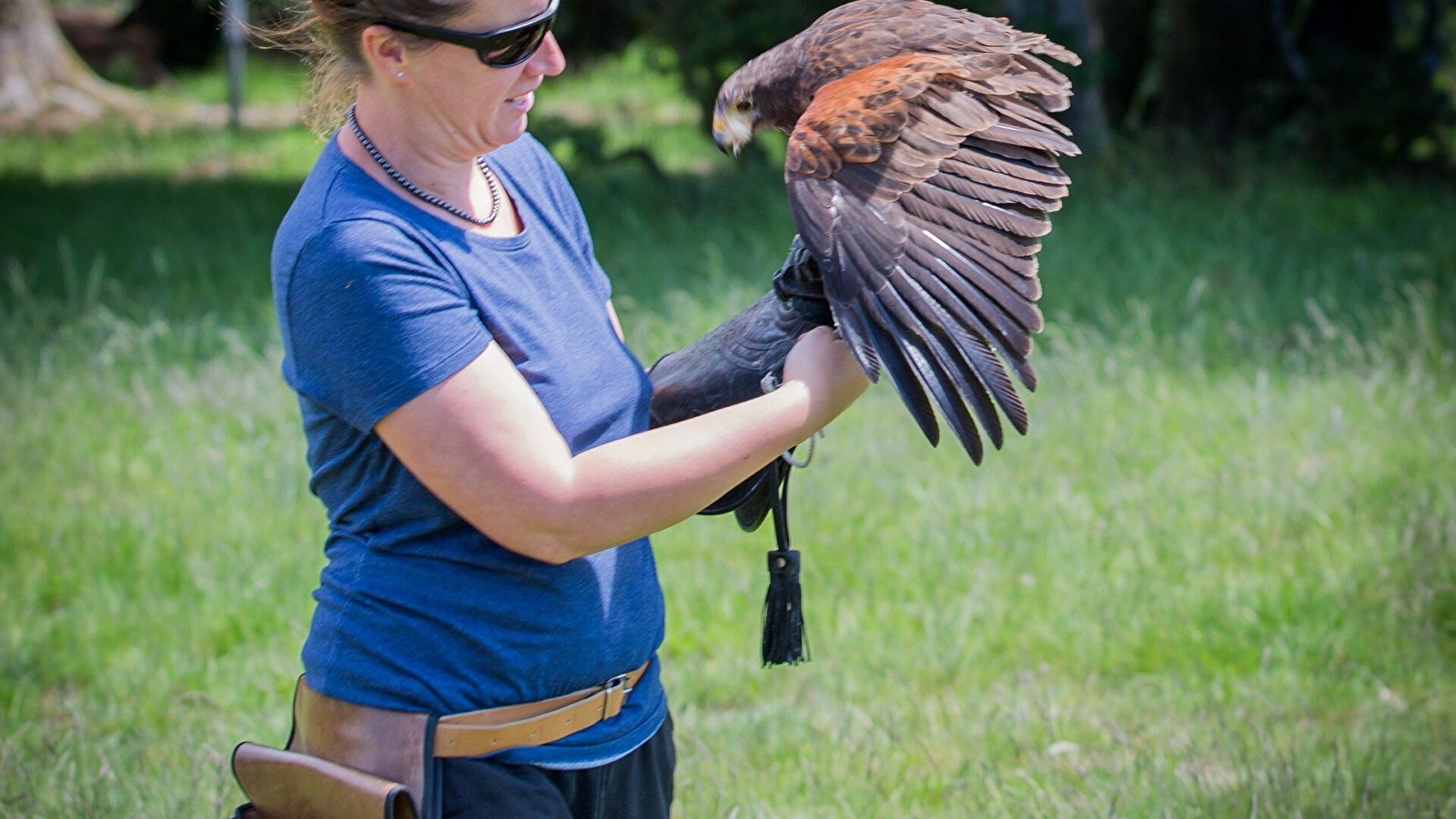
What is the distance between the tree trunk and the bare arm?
16731mm

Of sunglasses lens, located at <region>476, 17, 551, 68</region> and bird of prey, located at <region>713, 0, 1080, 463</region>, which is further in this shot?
bird of prey, located at <region>713, 0, 1080, 463</region>

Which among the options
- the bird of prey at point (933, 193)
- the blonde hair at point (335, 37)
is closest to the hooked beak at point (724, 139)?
the bird of prey at point (933, 193)

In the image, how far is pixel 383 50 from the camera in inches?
61.2

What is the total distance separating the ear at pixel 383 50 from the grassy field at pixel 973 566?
6.14 ft

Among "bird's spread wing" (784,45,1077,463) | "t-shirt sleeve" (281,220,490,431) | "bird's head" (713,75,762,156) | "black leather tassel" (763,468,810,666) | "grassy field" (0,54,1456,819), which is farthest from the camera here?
"grassy field" (0,54,1456,819)

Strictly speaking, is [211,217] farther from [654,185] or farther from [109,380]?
[109,380]

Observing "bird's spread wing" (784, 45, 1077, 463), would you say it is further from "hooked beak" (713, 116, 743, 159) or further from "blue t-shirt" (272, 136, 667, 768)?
"hooked beak" (713, 116, 743, 159)

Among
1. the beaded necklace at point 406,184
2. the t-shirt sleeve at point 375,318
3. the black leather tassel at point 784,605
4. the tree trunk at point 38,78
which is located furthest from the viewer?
the tree trunk at point 38,78

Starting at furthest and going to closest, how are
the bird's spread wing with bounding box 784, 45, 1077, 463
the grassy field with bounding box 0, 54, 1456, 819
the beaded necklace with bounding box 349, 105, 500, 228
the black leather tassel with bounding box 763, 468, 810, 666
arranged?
1. the grassy field with bounding box 0, 54, 1456, 819
2. the black leather tassel with bounding box 763, 468, 810, 666
3. the bird's spread wing with bounding box 784, 45, 1077, 463
4. the beaded necklace with bounding box 349, 105, 500, 228

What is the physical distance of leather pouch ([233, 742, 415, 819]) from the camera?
1.62 metres

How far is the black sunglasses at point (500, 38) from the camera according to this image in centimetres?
154

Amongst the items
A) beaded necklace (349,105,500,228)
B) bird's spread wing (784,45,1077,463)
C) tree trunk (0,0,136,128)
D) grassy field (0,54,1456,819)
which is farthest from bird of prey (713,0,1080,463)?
tree trunk (0,0,136,128)

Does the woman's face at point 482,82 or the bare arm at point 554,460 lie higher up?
the woman's face at point 482,82

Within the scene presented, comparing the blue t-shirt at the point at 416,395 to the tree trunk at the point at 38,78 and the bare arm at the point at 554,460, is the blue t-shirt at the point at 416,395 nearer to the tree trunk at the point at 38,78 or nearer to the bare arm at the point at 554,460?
the bare arm at the point at 554,460
